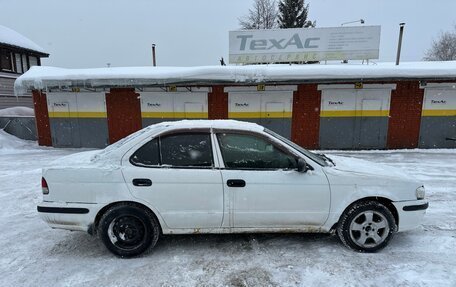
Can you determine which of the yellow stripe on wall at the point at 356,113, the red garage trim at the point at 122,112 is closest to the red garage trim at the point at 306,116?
the yellow stripe on wall at the point at 356,113

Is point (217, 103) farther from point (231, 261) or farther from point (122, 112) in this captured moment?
point (231, 261)

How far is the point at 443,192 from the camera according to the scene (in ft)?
19.4

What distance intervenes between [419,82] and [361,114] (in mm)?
2237

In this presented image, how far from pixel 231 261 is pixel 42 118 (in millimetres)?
11489

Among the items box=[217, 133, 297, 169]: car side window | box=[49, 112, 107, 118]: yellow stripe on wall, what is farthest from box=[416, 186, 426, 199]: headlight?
box=[49, 112, 107, 118]: yellow stripe on wall

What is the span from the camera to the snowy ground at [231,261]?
3.02 metres

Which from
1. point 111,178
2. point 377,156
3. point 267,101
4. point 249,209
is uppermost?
point 267,101

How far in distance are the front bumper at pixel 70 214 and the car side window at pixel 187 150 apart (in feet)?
3.30

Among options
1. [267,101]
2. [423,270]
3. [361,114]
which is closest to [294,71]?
[267,101]

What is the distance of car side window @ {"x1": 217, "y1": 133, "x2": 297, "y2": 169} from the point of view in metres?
3.45

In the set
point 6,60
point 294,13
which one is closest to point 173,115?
point 6,60

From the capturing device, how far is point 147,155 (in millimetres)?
3447

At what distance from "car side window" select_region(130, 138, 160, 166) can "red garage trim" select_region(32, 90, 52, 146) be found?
33.7ft

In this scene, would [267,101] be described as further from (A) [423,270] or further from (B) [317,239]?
(A) [423,270]
